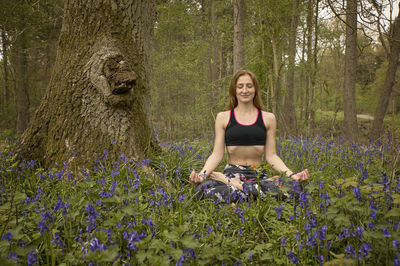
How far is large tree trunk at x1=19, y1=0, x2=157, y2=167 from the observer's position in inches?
124

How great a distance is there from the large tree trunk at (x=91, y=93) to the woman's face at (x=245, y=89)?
138 centimetres

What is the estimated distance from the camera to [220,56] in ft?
44.8

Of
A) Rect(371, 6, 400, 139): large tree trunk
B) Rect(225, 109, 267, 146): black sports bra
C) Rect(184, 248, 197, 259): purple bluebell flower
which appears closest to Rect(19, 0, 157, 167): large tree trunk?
Rect(225, 109, 267, 146): black sports bra

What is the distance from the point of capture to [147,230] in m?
2.03

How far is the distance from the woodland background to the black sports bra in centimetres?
135

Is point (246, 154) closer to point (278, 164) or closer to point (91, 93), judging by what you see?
point (278, 164)

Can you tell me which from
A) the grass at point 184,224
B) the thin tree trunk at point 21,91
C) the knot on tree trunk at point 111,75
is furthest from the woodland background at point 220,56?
the knot on tree trunk at point 111,75

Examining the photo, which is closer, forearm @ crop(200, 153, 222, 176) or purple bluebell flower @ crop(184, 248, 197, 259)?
purple bluebell flower @ crop(184, 248, 197, 259)

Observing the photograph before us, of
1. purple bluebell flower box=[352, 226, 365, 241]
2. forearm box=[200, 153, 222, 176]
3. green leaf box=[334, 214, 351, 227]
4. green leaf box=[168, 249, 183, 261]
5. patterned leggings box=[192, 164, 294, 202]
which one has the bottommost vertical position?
patterned leggings box=[192, 164, 294, 202]

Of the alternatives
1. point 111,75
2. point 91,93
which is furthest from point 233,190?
point 91,93

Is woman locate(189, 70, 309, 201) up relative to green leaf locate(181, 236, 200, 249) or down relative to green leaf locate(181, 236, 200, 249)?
up

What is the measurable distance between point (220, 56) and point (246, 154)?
37.5ft

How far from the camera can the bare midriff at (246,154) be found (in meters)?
3.17

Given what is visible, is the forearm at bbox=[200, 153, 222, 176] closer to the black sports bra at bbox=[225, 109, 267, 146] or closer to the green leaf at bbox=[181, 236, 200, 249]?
the black sports bra at bbox=[225, 109, 267, 146]
